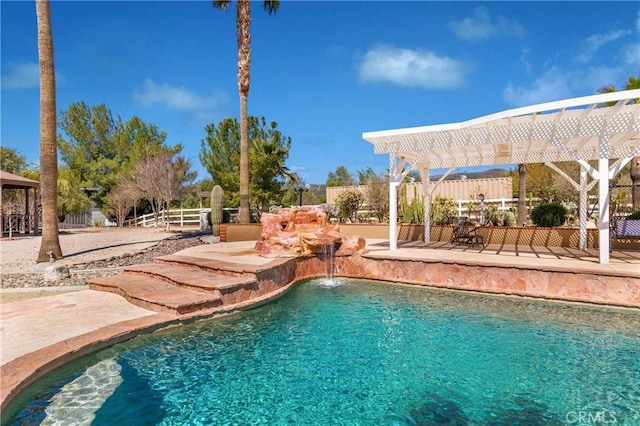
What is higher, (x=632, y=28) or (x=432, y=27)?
(x=432, y=27)

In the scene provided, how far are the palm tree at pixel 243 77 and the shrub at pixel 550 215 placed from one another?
10442 millimetres

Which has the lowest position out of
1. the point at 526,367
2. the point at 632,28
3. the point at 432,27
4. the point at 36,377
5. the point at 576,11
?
the point at 526,367

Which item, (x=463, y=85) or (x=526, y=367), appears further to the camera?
(x=463, y=85)

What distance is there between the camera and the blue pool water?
3088mm

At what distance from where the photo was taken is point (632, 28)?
12.6 m

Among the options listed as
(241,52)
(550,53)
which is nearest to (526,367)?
(241,52)

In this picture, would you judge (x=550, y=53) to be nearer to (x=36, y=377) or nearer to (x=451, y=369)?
(x=451, y=369)

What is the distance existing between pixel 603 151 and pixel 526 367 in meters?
5.22

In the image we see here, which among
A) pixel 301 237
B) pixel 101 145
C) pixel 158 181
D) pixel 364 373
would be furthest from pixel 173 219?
pixel 364 373

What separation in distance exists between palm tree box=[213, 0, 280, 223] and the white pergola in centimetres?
628

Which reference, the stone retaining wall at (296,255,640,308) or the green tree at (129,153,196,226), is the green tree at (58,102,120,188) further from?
the stone retaining wall at (296,255,640,308)

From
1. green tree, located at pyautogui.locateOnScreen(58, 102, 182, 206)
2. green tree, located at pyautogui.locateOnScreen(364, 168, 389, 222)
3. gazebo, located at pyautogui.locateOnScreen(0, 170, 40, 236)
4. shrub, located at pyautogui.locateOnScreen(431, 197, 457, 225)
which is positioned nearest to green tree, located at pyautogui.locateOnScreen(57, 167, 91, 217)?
green tree, located at pyautogui.locateOnScreen(58, 102, 182, 206)

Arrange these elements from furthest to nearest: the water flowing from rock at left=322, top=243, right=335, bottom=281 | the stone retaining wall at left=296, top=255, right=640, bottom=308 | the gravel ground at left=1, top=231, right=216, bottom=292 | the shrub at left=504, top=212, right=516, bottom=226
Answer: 1. the shrub at left=504, top=212, right=516, bottom=226
2. the water flowing from rock at left=322, top=243, right=335, bottom=281
3. the gravel ground at left=1, top=231, right=216, bottom=292
4. the stone retaining wall at left=296, top=255, right=640, bottom=308

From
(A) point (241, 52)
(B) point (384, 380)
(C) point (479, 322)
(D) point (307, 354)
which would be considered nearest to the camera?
(B) point (384, 380)
